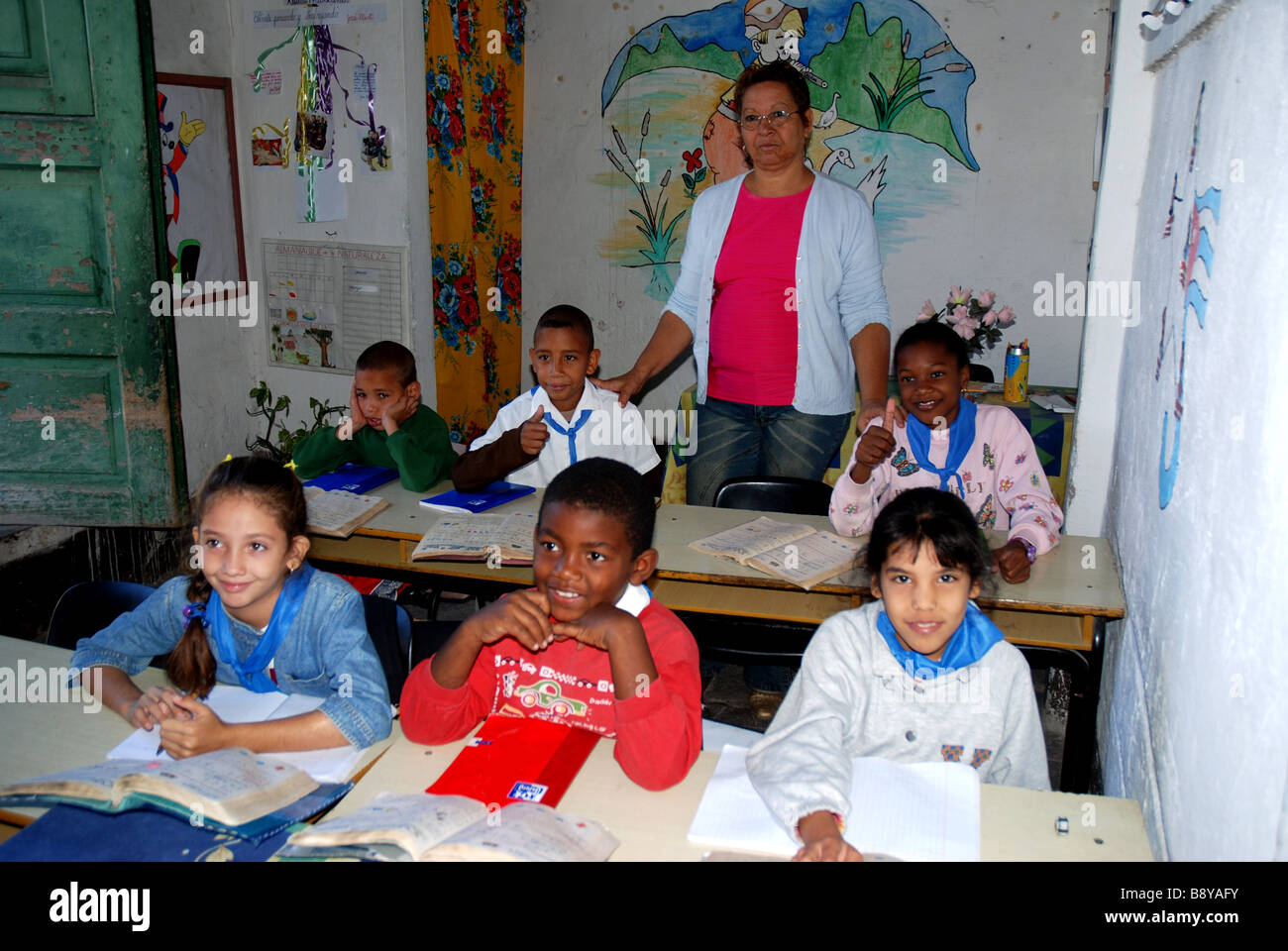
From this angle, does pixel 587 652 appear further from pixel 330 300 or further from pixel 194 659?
pixel 330 300

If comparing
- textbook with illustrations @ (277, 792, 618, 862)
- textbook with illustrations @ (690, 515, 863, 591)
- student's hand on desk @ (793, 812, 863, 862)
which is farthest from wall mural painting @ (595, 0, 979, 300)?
textbook with illustrations @ (277, 792, 618, 862)

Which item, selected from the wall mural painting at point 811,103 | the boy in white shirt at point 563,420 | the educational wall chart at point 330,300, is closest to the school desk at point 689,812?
the boy in white shirt at point 563,420

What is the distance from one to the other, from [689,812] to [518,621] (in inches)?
15.3

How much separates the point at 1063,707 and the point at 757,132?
6.63 feet

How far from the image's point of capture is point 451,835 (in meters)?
1.32

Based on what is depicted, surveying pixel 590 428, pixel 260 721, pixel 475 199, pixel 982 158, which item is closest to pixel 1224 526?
pixel 260 721

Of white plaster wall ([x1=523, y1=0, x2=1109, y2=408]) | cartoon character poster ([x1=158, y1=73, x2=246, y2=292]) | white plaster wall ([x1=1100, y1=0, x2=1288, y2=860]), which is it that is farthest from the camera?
white plaster wall ([x1=523, y1=0, x2=1109, y2=408])

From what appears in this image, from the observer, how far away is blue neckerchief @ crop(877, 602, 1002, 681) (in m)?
1.72

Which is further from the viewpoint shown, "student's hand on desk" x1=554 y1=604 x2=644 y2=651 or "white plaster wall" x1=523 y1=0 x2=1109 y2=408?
"white plaster wall" x1=523 y1=0 x2=1109 y2=408

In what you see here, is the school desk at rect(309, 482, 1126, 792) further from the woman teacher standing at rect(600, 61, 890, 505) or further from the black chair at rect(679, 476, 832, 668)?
the woman teacher standing at rect(600, 61, 890, 505)

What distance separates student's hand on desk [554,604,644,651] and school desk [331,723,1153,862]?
0.61 feet

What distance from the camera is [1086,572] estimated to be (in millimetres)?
2471

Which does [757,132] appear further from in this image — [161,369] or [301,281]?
[301,281]

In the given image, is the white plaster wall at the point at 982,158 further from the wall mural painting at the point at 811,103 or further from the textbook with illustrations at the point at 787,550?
the textbook with illustrations at the point at 787,550
